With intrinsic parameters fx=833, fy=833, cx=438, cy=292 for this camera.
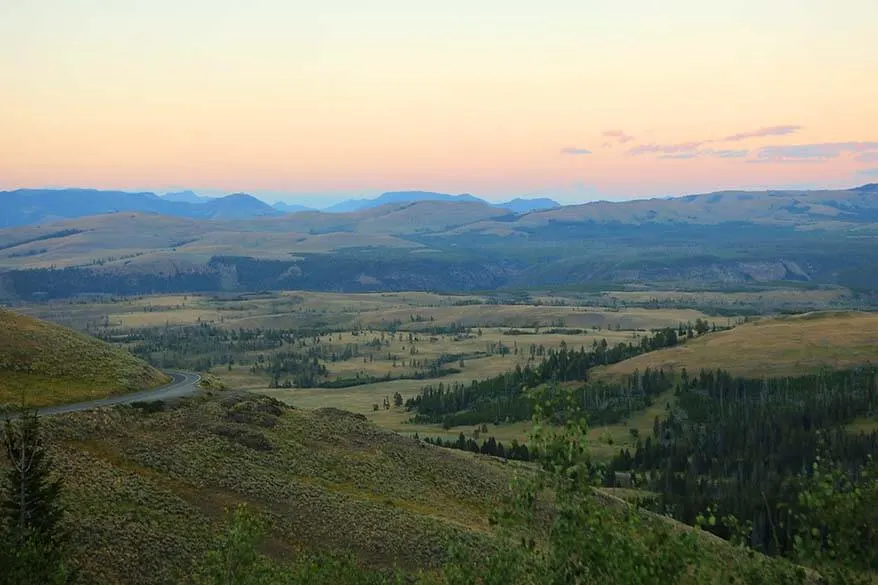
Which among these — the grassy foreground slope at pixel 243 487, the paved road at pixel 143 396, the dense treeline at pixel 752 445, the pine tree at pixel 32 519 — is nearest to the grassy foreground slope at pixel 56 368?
the paved road at pixel 143 396

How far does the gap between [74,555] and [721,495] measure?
320 ft

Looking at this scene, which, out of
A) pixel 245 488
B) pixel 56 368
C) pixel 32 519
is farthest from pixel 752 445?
pixel 32 519

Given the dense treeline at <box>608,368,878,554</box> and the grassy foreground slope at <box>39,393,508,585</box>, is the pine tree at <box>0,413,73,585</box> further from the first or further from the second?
the dense treeline at <box>608,368,878,554</box>

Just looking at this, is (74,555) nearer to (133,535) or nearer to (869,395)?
(133,535)

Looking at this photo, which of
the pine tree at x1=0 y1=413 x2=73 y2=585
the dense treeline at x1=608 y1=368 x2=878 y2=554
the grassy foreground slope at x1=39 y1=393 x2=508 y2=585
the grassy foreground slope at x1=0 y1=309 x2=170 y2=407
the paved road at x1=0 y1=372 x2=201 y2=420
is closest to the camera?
the pine tree at x1=0 y1=413 x2=73 y2=585

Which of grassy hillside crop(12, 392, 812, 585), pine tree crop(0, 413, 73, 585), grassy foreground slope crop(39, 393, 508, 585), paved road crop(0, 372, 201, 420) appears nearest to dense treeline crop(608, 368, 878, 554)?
grassy foreground slope crop(39, 393, 508, 585)

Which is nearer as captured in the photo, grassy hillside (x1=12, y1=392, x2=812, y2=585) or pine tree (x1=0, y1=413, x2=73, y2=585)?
pine tree (x1=0, y1=413, x2=73, y2=585)

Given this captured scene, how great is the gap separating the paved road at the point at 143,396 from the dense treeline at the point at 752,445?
59444mm

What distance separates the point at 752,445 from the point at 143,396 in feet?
381

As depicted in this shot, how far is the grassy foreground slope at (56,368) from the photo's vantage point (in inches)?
3157

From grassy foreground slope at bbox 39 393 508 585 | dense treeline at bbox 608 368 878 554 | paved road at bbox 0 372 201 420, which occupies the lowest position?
dense treeline at bbox 608 368 878 554

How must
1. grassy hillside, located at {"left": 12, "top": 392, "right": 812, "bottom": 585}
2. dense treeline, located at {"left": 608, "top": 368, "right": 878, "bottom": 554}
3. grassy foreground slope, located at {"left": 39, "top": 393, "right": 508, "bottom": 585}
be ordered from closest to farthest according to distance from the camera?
grassy hillside, located at {"left": 12, "top": 392, "right": 812, "bottom": 585}, grassy foreground slope, located at {"left": 39, "top": 393, "right": 508, "bottom": 585}, dense treeline, located at {"left": 608, "top": 368, "right": 878, "bottom": 554}

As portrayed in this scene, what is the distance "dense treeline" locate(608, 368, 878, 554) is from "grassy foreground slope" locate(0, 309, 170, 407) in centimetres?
6629

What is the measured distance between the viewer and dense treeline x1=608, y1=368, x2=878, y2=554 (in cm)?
11631
